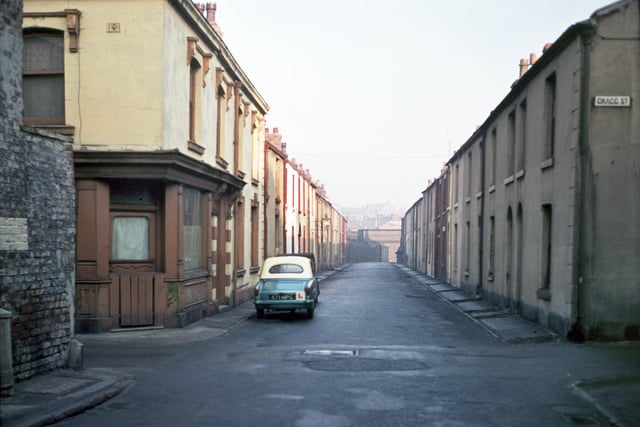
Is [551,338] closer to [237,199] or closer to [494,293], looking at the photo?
[494,293]

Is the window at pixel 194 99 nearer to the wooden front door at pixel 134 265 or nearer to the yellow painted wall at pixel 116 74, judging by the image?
the yellow painted wall at pixel 116 74

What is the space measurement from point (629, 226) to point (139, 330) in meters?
11.7

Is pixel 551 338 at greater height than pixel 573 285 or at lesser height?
lesser

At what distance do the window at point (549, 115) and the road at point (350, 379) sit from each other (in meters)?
5.09

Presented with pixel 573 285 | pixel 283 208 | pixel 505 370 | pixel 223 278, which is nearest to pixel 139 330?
pixel 223 278

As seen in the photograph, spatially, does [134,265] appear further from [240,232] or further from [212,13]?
[212,13]

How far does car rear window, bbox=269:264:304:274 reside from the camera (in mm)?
19608

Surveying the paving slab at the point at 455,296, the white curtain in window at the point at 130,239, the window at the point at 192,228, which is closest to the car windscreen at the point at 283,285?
the window at the point at 192,228

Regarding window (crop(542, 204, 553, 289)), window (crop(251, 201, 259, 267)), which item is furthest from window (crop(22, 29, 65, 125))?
window (crop(542, 204, 553, 289))

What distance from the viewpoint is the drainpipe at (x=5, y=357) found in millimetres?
8164

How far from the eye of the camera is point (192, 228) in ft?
59.3

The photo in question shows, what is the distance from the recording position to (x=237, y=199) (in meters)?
23.8

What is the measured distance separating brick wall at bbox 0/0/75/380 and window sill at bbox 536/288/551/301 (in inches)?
435

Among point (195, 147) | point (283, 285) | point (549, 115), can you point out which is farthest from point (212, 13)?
point (549, 115)
